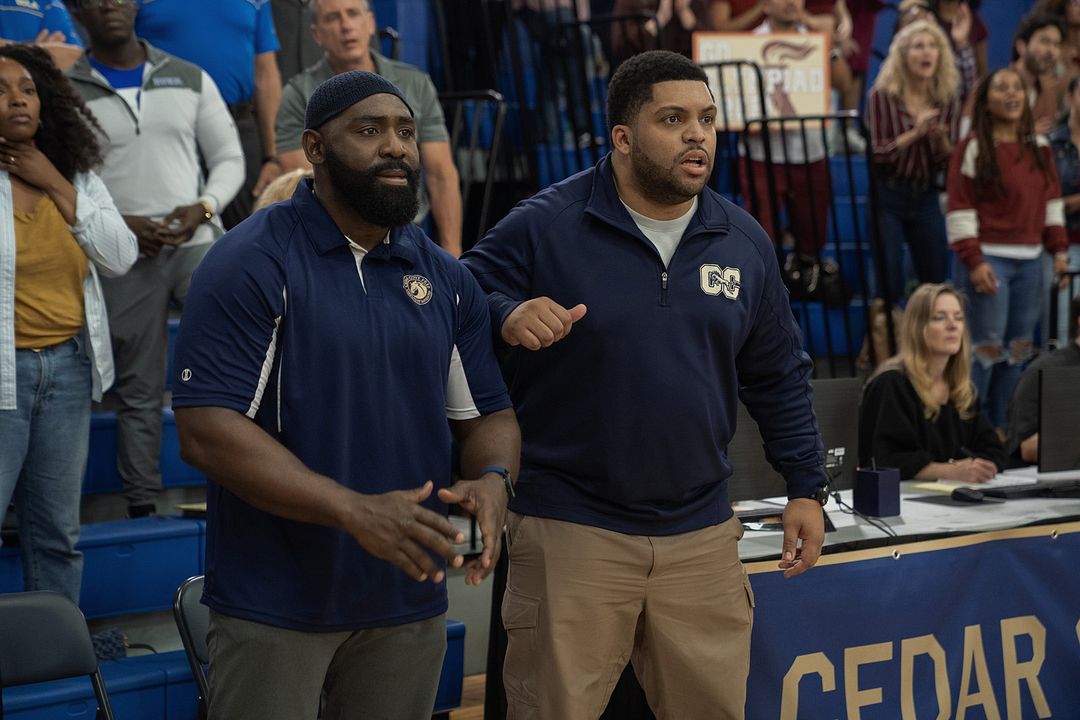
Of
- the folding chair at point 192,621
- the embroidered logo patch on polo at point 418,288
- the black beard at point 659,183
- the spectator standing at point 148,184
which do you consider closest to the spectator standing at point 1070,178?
the spectator standing at point 148,184

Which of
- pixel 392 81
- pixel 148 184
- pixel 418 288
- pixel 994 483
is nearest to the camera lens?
pixel 418 288

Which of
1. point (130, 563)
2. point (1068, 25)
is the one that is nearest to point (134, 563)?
point (130, 563)

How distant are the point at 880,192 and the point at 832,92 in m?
1.48

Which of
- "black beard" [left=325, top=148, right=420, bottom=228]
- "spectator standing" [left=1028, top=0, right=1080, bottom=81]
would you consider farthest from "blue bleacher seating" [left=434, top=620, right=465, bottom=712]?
"spectator standing" [left=1028, top=0, right=1080, bottom=81]

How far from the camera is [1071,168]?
7336mm

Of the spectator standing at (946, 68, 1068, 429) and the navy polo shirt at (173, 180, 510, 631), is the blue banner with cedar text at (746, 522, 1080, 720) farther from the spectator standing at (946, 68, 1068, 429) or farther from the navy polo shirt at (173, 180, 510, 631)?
the spectator standing at (946, 68, 1068, 429)

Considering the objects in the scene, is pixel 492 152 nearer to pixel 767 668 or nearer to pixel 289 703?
pixel 767 668

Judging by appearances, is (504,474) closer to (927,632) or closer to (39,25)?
Answer: (927,632)

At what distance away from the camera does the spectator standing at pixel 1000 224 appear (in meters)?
6.42

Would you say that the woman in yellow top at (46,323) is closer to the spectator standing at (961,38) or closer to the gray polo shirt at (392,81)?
the gray polo shirt at (392,81)

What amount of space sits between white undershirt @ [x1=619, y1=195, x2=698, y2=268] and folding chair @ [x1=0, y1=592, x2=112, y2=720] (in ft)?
5.14

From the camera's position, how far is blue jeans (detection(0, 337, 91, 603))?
3504 millimetres

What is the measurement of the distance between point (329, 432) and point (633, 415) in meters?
0.77

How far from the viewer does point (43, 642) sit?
9.50ft
